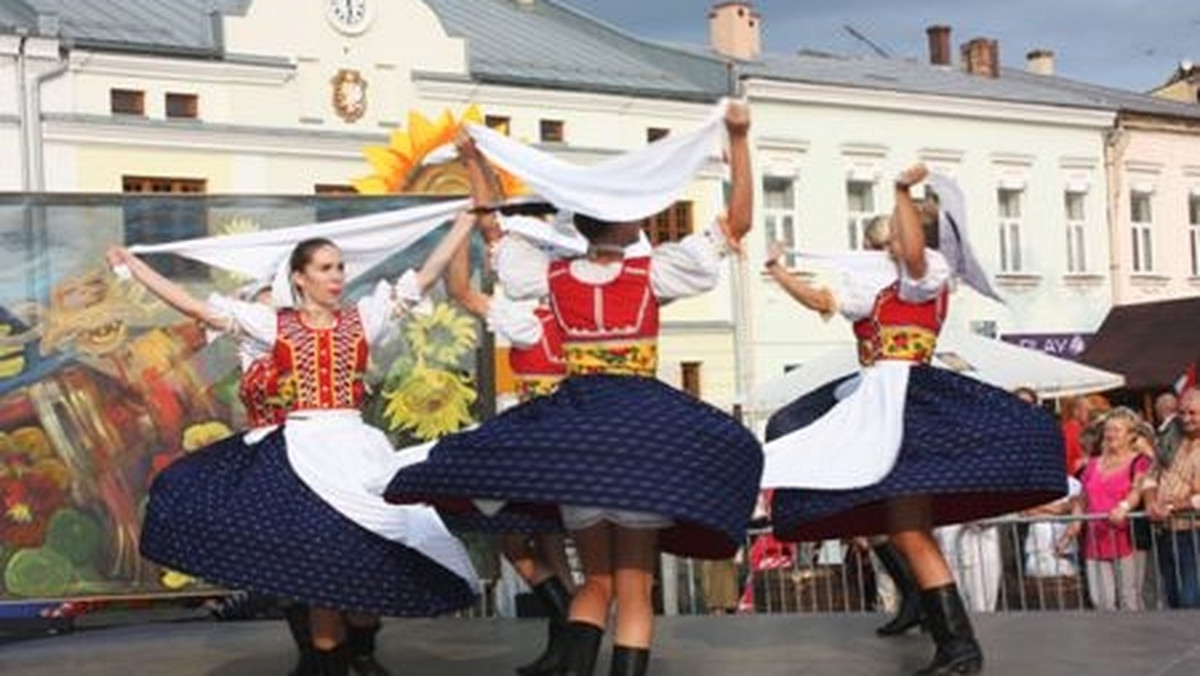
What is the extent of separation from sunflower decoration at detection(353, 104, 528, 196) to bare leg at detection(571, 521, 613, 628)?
4.48 metres

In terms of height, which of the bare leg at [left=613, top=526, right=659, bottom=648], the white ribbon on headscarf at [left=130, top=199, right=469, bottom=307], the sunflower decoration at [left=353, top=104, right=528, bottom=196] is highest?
the sunflower decoration at [left=353, top=104, right=528, bottom=196]

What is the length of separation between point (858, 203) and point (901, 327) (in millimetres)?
24228

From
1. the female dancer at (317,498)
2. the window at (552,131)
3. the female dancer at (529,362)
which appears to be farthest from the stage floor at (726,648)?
the window at (552,131)

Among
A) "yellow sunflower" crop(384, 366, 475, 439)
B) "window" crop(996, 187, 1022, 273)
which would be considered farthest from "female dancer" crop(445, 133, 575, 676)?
"window" crop(996, 187, 1022, 273)

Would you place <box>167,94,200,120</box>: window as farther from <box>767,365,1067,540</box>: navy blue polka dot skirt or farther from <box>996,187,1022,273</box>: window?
<box>767,365,1067,540</box>: navy blue polka dot skirt

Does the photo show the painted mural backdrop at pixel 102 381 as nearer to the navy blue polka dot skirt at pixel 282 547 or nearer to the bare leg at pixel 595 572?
the navy blue polka dot skirt at pixel 282 547

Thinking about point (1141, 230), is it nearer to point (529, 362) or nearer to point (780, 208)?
point (780, 208)

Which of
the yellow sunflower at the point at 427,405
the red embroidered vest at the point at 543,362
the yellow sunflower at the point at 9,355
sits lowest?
the yellow sunflower at the point at 427,405

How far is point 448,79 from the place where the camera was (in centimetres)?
2588

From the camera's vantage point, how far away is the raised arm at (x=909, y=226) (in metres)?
6.22

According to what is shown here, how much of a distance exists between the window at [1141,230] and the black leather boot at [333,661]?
29.7 metres

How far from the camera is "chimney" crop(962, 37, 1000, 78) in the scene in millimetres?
35719

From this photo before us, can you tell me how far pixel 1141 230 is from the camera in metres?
34.4

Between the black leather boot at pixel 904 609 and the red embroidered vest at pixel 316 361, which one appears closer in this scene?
the red embroidered vest at pixel 316 361
